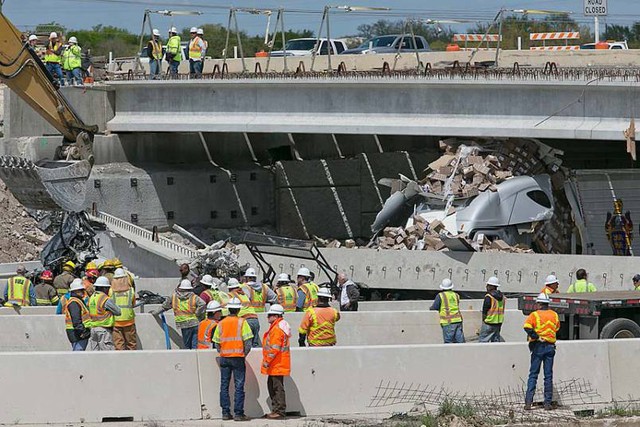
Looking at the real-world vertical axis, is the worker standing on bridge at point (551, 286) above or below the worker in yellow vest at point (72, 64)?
below

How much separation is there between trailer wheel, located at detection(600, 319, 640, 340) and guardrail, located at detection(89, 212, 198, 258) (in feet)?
44.1

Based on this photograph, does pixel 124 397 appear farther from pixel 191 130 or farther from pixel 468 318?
pixel 191 130

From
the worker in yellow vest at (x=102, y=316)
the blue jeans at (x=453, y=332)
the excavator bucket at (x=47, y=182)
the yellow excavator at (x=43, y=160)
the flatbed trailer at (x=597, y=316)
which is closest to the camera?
the worker in yellow vest at (x=102, y=316)

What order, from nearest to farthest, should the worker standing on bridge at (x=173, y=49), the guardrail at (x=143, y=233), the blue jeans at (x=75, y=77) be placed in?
1. the guardrail at (x=143, y=233)
2. the worker standing on bridge at (x=173, y=49)
3. the blue jeans at (x=75, y=77)

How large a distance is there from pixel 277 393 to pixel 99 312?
3.29m

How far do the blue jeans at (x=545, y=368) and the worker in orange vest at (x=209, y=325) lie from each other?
11.7 feet

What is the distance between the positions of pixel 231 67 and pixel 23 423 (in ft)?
85.9

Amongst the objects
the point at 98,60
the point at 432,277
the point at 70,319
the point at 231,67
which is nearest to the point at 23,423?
the point at 70,319

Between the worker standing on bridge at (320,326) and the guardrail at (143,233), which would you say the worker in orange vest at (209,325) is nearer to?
the worker standing on bridge at (320,326)

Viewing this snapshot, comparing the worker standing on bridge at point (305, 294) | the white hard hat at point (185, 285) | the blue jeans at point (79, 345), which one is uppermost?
the white hard hat at point (185, 285)

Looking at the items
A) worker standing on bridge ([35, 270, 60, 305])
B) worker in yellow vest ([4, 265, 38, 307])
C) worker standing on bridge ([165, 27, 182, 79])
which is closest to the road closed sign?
worker standing on bridge ([165, 27, 182, 79])

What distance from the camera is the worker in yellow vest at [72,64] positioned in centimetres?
3503

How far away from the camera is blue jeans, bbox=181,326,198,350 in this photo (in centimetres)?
1759

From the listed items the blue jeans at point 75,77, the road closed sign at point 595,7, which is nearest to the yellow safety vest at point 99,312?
the road closed sign at point 595,7
